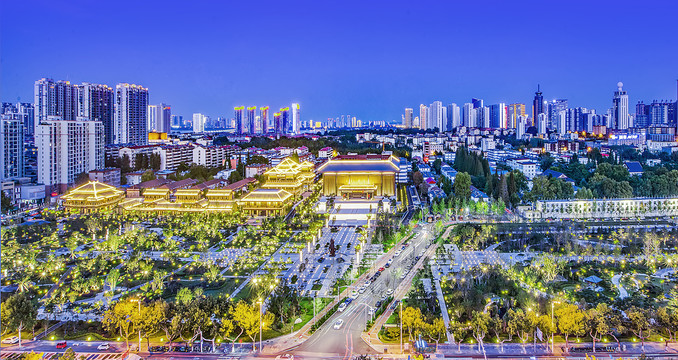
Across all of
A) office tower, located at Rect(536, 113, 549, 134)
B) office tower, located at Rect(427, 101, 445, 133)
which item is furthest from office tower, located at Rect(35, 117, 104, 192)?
office tower, located at Rect(427, 101, 445, 133)

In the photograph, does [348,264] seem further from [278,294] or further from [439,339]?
[439,339]

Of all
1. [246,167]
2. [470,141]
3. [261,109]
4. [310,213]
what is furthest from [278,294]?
[261,109]

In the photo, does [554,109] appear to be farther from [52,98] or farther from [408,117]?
[52,98]

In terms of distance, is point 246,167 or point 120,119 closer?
point 246,167

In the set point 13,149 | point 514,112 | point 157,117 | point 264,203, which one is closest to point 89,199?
point 264,203

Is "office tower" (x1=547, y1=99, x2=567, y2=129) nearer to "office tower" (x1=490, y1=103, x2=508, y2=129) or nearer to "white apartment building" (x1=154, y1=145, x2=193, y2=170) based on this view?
"office tower" (x1=490, y1=103, x2=508, y2=129)
